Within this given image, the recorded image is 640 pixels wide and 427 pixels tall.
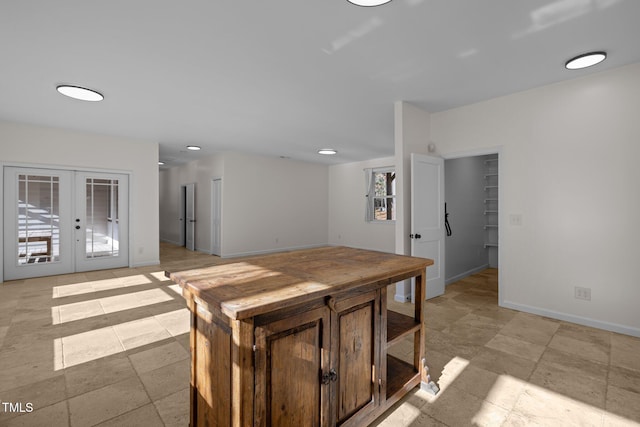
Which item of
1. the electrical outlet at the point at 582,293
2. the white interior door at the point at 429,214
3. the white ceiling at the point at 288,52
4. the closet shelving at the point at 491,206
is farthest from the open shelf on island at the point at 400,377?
the closet shelving at the point at 491,206

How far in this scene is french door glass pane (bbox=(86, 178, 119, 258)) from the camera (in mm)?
5332

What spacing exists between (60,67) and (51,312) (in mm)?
2583

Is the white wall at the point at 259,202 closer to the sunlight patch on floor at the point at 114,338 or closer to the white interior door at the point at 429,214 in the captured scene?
the sunlight patch on floor at the point at 114,338

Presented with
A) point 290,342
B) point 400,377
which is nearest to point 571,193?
point 400,377

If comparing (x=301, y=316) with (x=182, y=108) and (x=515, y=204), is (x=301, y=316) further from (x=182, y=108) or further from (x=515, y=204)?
(x=182, y=108)

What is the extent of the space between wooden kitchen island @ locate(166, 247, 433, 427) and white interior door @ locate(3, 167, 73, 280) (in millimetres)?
5146

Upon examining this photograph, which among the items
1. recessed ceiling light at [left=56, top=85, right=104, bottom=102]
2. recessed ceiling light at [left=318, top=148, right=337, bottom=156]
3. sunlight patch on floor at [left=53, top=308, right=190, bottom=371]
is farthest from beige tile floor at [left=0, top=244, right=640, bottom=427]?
recessed ceiling light at [left=318, top=148, right=337, bottom=156]

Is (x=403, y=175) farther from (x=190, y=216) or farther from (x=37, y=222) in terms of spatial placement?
(x=190, y=216)

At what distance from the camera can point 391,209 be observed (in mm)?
7668

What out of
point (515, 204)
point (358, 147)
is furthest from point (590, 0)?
point (358, 147)

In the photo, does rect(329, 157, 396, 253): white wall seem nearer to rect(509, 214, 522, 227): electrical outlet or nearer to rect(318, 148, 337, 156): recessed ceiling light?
rect(318, 148, 337, 156): recessed ceiling light

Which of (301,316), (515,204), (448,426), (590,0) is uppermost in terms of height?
(590,0)

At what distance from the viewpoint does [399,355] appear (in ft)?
7.86

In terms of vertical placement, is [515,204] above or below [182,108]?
below
